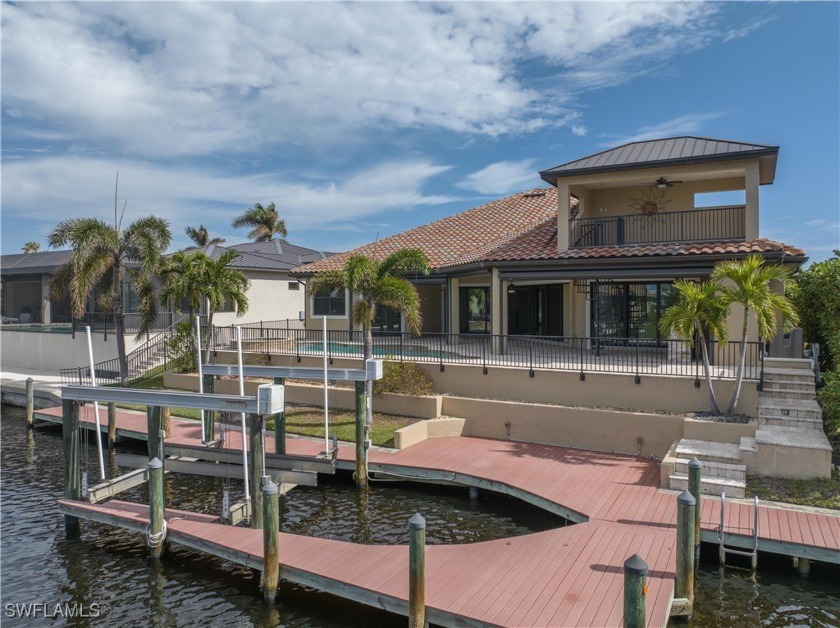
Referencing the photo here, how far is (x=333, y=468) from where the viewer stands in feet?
42.9

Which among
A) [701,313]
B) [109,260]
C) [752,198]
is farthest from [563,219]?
[109,260]

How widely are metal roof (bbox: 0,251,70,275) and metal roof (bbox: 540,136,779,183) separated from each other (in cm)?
2825

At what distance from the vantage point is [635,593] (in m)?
6.01

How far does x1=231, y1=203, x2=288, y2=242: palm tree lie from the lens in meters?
49.5

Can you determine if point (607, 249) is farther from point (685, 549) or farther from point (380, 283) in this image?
point (685, 549)

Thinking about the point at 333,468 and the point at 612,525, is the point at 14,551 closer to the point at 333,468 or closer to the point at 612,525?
the point at 333,468

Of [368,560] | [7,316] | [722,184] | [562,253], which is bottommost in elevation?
[368,560]

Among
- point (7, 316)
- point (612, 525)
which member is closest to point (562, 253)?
point (612, 525)

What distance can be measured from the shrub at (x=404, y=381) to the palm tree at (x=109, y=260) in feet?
34.7

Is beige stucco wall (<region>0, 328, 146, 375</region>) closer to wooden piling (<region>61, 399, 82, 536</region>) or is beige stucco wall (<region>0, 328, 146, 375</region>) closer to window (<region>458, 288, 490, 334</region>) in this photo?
window (<region>458, 288, 490, 334</region>)

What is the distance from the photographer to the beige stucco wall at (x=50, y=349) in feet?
88.6

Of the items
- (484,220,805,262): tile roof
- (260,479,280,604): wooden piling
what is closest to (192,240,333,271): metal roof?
(484,220,805,262): tile roof

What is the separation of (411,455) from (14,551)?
8075 millimetres

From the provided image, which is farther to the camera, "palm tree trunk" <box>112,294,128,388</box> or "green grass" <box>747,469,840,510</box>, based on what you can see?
"palm tree trunk" <box>112,294,128,388</box>
